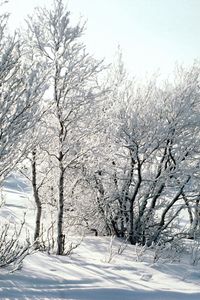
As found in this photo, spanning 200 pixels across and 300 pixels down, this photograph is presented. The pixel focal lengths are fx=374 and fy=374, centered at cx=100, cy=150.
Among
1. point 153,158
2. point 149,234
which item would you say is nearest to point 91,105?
point 153,158

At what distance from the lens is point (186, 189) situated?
45.4 ft

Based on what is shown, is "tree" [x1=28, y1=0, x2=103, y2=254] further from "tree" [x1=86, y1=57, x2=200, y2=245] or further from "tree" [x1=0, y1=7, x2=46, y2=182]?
"tree" [x1=0, y1=7, x2=46, y2=182]

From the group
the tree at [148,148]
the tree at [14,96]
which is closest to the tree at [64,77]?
the tree at [148,148]

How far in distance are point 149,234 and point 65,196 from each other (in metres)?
3.51

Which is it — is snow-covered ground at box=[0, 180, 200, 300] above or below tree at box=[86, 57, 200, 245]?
below

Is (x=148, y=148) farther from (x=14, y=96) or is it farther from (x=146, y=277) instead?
(x=14, y=96)

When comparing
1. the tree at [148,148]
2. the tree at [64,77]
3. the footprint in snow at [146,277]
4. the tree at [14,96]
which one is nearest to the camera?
the tree at [14,96]

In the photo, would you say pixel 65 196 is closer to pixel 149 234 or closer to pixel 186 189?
pixel 149 234

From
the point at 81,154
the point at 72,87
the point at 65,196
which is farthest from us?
the point at 65,196

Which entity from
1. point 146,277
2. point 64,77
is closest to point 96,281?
point 146,277

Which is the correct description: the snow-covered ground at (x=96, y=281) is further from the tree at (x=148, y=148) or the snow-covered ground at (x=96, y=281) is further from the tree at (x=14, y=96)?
the tree at (x=148, y=148)

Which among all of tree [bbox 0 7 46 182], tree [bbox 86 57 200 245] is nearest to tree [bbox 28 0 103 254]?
tree [bbox 86 57 200 245]

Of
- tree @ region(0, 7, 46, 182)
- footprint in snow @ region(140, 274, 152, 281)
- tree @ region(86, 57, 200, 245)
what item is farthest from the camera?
tree @ region(86, 57, 200, 245)

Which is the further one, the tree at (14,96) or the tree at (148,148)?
the tree at (148,148)
